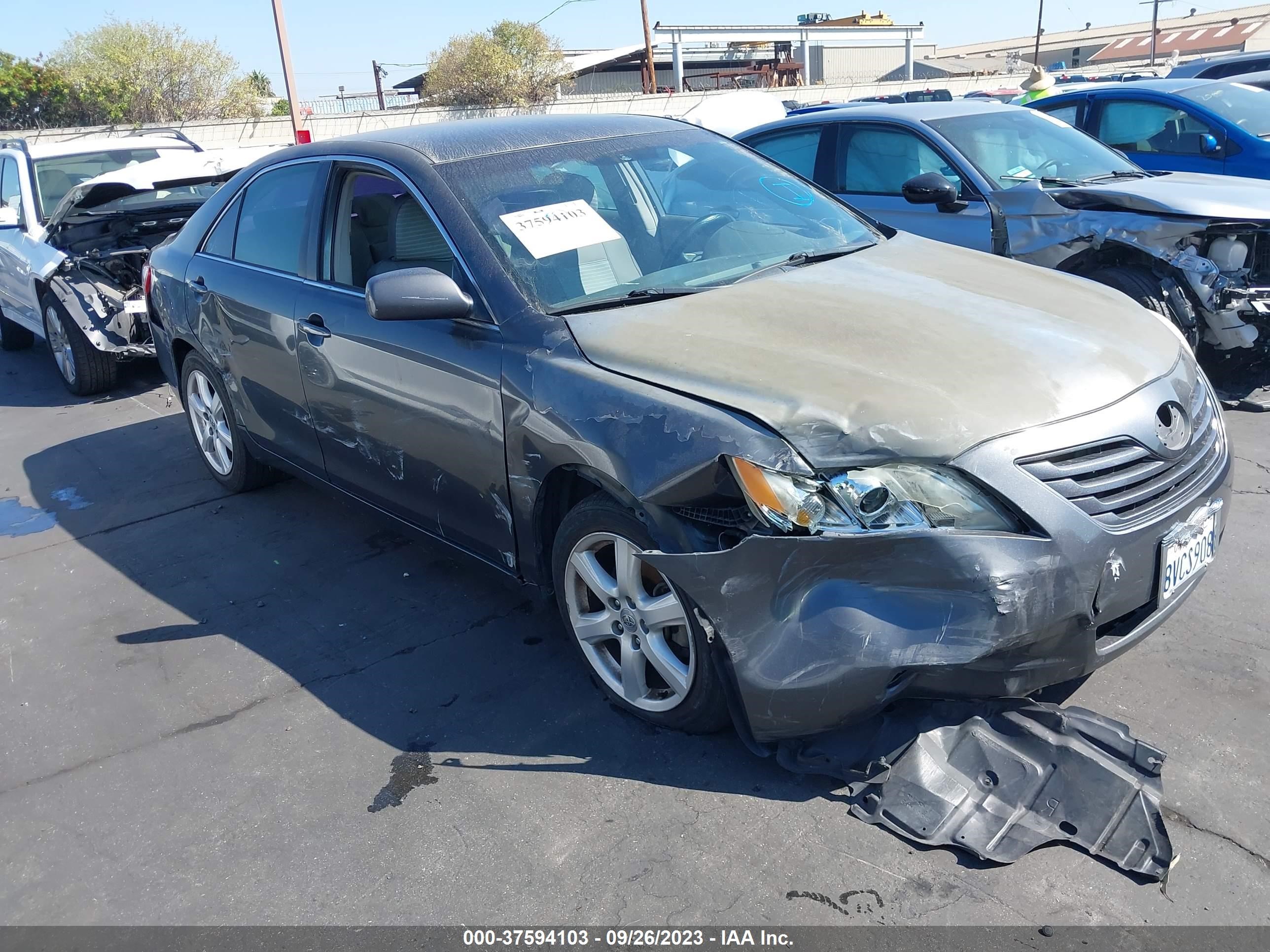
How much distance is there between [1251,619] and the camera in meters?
3.42

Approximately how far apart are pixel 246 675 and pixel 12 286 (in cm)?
677

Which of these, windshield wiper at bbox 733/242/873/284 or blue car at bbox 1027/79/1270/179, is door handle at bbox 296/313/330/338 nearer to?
windshield wiper at bbox 733/242/873/284

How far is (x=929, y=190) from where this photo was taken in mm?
5602

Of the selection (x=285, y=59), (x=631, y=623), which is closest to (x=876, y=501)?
(x=631, y=623)

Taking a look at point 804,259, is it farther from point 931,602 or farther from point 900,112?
point 900,112

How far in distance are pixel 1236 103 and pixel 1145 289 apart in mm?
3991

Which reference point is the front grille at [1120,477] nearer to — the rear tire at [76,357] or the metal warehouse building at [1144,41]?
the rear tire at [76,357]

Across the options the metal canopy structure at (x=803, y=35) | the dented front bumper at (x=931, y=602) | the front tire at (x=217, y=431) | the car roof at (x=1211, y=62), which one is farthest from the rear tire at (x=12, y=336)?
the metal canopy structure at (x=803, y=35)

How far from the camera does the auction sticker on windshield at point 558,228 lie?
133 inches

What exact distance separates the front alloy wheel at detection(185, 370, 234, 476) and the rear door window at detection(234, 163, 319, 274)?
851 millimetres

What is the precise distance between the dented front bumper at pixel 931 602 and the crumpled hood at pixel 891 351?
0.13m

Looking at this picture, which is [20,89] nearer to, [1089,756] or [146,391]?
[146,391]

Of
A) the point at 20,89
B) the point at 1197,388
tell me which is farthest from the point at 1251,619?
the point at 20,89

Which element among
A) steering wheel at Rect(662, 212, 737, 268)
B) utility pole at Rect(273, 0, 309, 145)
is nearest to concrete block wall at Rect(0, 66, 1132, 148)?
utility pole at Rect(273, 0, 309, 145)
